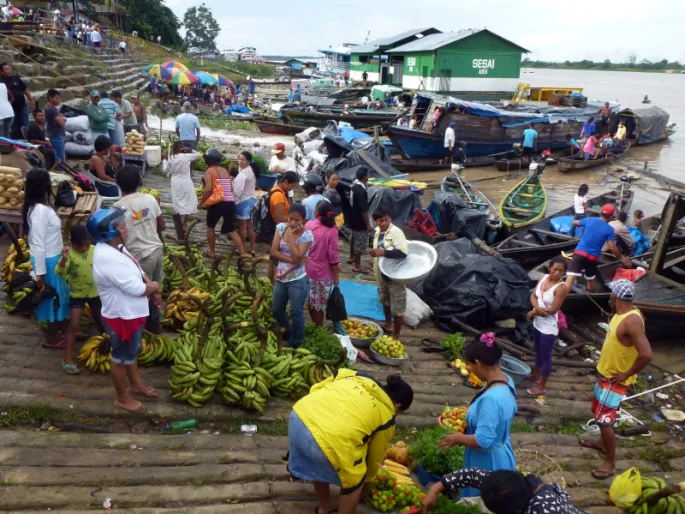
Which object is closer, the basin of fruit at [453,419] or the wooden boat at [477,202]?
the basin of fruit at [453,419]

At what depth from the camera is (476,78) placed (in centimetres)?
3709

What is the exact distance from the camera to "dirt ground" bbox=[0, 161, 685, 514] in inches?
142

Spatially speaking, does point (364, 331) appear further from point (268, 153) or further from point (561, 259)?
point (268, 153)

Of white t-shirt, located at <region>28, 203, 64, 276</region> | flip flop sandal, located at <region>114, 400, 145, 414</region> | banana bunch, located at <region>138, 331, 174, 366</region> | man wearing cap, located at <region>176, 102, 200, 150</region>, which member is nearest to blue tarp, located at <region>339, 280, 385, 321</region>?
banana bunch, located at <region>138, 331, 174, 366</region>

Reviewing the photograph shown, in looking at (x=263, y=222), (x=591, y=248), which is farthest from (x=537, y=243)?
(x=263, y=222)

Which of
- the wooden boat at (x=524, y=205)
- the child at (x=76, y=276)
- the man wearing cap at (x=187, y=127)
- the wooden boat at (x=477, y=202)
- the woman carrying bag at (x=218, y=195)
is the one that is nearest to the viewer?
the child at (x=76, y=276)

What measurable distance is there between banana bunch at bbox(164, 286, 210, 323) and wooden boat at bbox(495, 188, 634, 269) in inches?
266

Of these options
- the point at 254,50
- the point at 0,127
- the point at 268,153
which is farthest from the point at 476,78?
the point at 254,50

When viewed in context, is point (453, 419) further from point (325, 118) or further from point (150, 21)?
point (150, 21)

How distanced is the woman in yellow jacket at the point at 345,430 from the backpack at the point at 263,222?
20.4 ft

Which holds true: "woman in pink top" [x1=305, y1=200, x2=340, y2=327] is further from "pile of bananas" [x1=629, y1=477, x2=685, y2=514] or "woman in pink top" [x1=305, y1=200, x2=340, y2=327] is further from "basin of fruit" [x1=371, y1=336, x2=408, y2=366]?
"pile of bananas" [x1=629, y1=477, x2=685, y2=514]

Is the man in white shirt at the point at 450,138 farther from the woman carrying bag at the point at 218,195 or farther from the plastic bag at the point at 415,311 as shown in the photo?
the woman carrying bag at the point at 218,195

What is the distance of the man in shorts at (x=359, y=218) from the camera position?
28.0 feet

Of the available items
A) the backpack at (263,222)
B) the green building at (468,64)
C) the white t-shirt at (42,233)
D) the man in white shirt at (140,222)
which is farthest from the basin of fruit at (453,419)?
the green building at (468,64)
